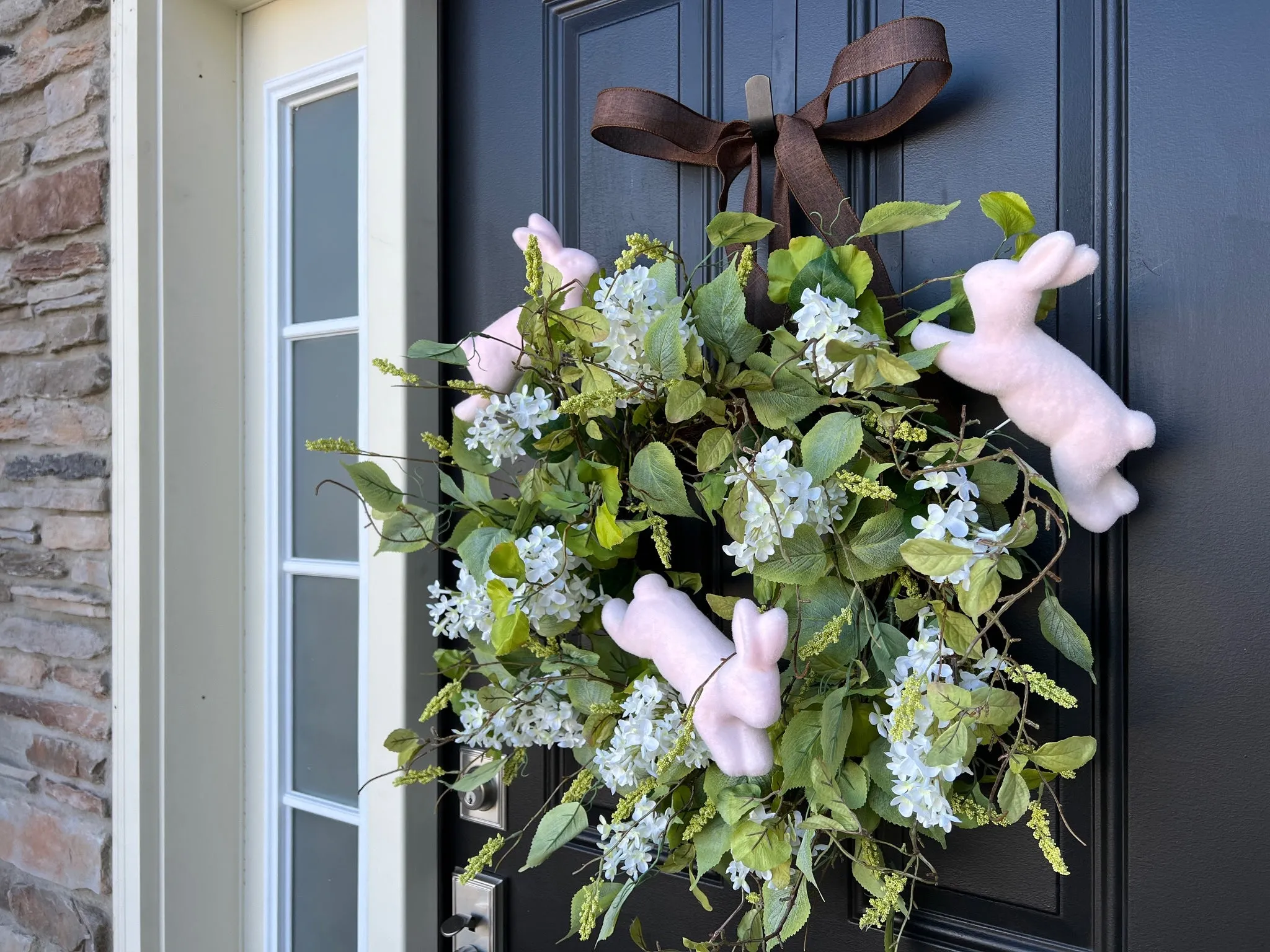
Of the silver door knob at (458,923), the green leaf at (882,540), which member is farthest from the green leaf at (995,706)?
the silver door knob at (458,923)

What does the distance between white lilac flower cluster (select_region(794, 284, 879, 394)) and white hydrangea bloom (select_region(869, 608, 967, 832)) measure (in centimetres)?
20

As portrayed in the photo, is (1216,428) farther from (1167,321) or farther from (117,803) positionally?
(117,803)

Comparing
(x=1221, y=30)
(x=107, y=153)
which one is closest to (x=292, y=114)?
(x=107, y=153)

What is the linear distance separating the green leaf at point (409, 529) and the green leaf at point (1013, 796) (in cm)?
54

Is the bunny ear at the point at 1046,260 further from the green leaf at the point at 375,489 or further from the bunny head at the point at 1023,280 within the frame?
the green leaf at the point at 375,489

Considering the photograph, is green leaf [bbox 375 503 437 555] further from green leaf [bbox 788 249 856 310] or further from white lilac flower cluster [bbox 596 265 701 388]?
green leaf [bbox 788 249 856 310]

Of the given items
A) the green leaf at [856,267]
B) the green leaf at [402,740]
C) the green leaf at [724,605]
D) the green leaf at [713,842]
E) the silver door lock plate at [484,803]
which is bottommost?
the silver door lock plate at [484,803]

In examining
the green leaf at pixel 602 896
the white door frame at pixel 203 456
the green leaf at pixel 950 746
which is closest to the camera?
the green leaf at pixel 950 746

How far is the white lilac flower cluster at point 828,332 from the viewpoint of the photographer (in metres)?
0.62

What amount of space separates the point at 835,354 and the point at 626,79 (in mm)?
567

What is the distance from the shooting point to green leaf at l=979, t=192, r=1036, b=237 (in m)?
0.62

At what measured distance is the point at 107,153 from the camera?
1.21 metres

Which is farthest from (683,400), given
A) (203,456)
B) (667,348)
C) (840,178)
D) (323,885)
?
(323,885)

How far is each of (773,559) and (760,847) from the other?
227 mm
